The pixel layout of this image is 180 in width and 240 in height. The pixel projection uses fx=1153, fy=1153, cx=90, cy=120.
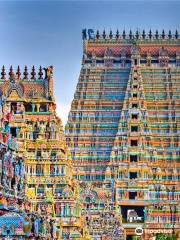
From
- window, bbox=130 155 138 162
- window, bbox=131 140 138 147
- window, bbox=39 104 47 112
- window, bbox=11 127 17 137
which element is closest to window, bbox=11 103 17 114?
window, bbox=39 104 47 112

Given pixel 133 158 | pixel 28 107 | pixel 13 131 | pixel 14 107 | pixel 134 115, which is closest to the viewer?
pixel 13 131

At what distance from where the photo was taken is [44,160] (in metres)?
84.9

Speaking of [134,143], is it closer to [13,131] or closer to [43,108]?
[43,108]

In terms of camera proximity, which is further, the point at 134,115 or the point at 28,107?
the point at 134,115

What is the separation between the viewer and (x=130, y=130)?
118812 millimetres

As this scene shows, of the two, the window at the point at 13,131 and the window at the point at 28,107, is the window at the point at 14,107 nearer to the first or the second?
the window at the point at 28,107

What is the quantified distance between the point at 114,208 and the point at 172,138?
1711 centimetres

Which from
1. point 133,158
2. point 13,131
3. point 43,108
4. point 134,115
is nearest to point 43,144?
point 43,108

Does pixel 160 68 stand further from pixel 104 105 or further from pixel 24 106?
pixel 24 106

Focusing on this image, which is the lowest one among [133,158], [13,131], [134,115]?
[133,158]

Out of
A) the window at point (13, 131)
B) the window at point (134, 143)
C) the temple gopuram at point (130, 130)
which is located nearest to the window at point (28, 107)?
the window at point (13, 131)

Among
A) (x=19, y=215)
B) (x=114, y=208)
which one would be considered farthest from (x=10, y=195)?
(x=114, y=208)

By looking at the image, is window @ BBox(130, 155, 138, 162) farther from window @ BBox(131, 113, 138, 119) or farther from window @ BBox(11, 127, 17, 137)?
window @ BBox(11, 127, 17, 137)

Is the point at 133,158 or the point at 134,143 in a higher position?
the point at 134,143
